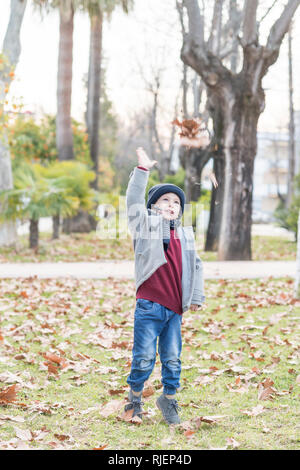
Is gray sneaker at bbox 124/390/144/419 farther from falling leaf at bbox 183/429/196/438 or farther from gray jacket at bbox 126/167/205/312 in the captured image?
gray jacket at bbox 126/167/205/312

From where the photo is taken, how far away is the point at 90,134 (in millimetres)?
22656

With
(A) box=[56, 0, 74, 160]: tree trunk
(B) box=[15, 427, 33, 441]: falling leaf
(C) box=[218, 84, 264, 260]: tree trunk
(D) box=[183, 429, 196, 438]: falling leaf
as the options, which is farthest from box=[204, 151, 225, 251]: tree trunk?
(B) box=[15, 427, 33, 441]: falling leaf

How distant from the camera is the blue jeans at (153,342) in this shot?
153 inches

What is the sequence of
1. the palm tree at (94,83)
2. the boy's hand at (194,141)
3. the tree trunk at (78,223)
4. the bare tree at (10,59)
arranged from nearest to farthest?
the boy's hand at (194,141)
the bare tree at (10,59)
the tree trunk at (78,223)
the palm tree at (94,83)

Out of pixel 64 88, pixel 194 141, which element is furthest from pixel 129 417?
pixel 64 88

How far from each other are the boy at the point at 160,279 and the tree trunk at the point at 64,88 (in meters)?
15.5

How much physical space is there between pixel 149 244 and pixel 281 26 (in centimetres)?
1011

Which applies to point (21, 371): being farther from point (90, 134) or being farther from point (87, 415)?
point (90, 134)

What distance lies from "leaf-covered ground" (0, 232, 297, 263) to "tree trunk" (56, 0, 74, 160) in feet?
9.54

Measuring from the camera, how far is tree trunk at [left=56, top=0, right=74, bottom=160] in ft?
62.6

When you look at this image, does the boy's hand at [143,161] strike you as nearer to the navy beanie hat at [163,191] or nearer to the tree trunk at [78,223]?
the navy beanie hat at [163,191]

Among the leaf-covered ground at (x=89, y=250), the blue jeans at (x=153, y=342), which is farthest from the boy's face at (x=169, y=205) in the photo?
the leaf-covered ground at (x=89, y=250)

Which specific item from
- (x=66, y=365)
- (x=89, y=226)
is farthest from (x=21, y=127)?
(x=66, y=365)
